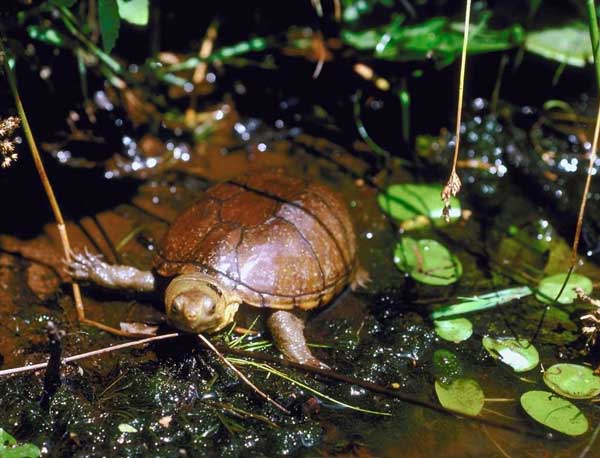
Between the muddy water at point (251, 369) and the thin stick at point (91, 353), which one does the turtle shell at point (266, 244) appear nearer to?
the muddy water at point (251, 369)

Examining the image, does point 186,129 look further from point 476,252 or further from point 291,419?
point 291,419

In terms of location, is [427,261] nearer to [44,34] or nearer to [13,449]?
[13,449]

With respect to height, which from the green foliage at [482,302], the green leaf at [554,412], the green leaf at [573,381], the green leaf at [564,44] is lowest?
the green leaf at [554,412]

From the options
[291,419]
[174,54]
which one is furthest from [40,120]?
[291,419]

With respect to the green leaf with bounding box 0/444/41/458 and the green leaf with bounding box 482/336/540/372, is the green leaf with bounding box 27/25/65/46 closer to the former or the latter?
the green leaf with bounding box 0/444/41/458

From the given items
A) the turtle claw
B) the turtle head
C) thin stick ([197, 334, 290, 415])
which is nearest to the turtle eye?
the turtle head

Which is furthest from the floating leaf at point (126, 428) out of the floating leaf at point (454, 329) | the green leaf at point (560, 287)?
the green leaf at point (560, 287)
